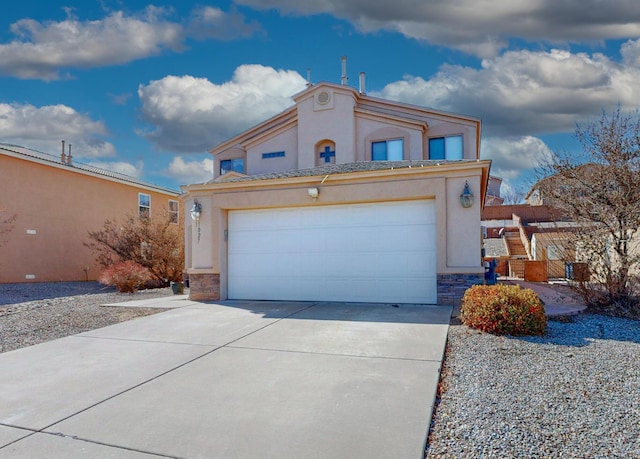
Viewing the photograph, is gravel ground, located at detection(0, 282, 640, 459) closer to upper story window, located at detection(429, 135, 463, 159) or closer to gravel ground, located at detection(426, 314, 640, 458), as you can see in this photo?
gravel ground, located at detection(426, 314, 640, 458)

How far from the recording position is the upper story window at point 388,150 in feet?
60.3

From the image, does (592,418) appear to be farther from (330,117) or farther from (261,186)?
(330,117)

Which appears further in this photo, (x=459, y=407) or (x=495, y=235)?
(x=495, y=235)

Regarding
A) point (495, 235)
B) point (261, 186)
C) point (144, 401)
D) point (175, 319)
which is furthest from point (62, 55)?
point (495, 235)

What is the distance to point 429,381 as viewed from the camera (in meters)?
4.49

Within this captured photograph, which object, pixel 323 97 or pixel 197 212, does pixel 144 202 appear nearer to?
pixel 323 97

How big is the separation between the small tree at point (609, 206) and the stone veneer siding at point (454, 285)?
2172 mm

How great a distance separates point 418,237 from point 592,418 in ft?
19.8

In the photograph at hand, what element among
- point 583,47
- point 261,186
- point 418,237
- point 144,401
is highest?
point 583,47

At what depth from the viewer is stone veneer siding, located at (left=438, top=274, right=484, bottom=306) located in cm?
879

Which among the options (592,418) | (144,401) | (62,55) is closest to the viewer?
(592,418)

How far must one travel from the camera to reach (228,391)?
4.39 metres

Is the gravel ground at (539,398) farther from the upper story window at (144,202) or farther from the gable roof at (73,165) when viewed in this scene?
the upper story window at (144,202)

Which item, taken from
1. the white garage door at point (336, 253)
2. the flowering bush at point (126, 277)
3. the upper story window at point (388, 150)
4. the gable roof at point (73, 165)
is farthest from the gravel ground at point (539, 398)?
the gable roof at point (73, 165)
